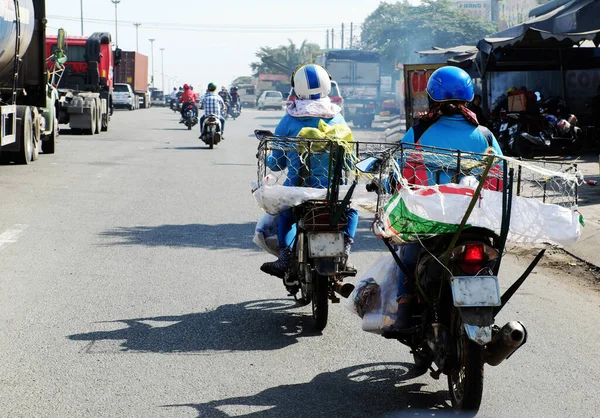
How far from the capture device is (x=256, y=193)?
20.7 feet

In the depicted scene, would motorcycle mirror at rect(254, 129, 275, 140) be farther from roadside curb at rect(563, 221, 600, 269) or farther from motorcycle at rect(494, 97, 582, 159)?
motorcycle at rect(494, 97, 582, 159)

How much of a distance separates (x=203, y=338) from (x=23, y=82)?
569 inches

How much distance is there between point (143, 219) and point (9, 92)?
8.01m

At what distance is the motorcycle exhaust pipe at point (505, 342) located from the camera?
171 inches

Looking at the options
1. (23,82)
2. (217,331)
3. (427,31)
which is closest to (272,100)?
(427,31)

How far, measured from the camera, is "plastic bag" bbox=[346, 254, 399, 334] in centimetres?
512

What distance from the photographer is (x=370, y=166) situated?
5.25m

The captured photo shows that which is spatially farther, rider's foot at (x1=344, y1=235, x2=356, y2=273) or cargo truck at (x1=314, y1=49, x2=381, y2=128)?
cargo truck at (x1=314, y1=49, x2=381, y2=128)

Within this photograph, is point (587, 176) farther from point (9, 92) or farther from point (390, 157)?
point (390, 157)

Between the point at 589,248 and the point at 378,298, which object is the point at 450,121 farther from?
the point at 589,248

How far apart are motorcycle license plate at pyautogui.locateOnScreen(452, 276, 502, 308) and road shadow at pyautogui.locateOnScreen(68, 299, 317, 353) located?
6.12ft

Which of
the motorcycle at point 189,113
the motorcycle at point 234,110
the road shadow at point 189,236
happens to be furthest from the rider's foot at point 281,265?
the motorcycle at point 234,110

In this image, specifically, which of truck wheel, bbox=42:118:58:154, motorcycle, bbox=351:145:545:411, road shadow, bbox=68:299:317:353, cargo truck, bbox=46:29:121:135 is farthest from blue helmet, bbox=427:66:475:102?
cargo truck, bbox=46:29:121:135

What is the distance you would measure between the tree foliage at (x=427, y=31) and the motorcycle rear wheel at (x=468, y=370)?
5104 centimetres
